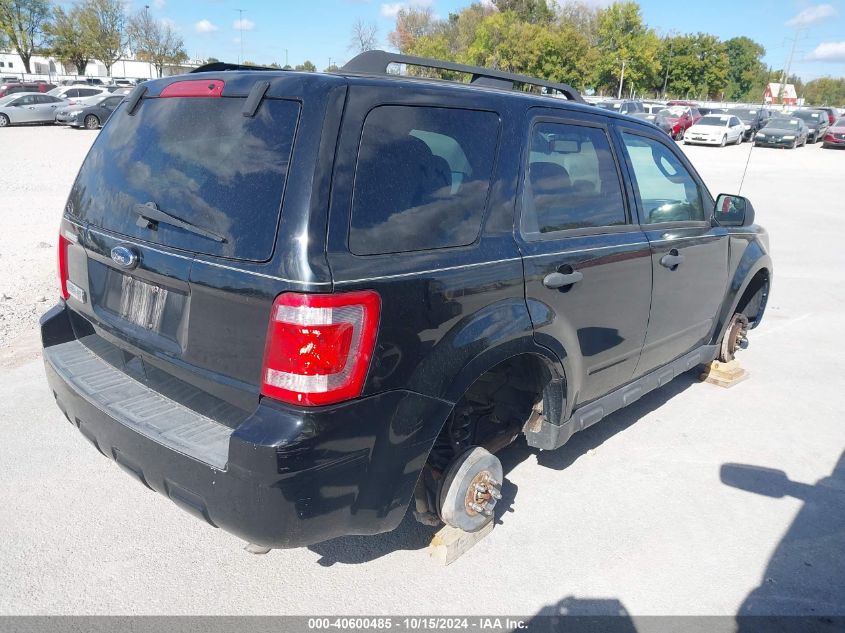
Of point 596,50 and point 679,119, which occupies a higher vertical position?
point 596,50

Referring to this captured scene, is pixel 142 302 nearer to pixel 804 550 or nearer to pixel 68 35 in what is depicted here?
pixel 804 550

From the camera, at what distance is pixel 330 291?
2.07m

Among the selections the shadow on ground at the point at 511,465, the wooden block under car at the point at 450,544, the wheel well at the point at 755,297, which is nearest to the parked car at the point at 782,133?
the wheel well at the point at 755,297

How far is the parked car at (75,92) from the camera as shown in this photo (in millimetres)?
30000

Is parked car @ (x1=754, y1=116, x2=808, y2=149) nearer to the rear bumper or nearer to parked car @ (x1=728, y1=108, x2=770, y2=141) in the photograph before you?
parked car @ (x1=728, y1=108, x2=770, y2=141)

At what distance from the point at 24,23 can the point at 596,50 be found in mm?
55218

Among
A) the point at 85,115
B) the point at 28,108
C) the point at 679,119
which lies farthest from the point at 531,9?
the point at 28,108

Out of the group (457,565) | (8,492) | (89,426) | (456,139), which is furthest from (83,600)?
(456,139)

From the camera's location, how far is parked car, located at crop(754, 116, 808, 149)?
31.9 meters

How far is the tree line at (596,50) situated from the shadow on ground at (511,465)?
52757 millimetres

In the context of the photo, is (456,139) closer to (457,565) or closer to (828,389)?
(457,565)

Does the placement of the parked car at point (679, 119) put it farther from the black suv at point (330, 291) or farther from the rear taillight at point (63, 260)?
the rear taillight at point (63, 260)

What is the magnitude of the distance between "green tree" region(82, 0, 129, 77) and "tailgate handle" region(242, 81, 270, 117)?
70.5 meters

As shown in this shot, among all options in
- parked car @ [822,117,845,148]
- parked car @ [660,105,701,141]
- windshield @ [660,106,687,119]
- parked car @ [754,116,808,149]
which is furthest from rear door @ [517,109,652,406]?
parked car @ [822,117,845,148]
